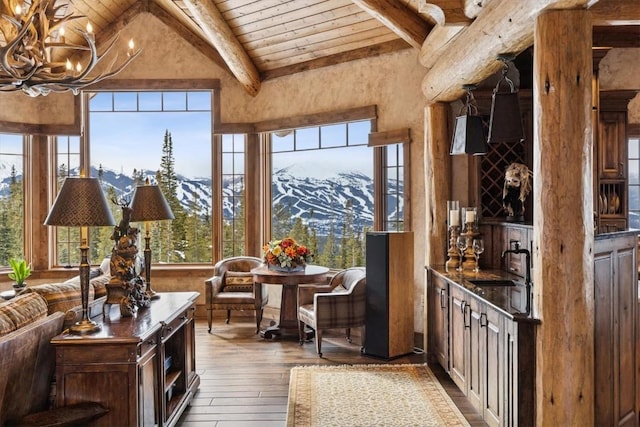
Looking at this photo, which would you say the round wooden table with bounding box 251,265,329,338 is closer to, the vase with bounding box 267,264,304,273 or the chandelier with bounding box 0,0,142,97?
the vase with bounding box 267,264,304,273

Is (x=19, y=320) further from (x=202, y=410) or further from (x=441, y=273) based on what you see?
(x=441, y=273)

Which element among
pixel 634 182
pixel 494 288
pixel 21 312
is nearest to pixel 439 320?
pixel 494 288

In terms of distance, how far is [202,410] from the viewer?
413 cm

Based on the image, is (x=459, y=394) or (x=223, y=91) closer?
(x=459, y=394)

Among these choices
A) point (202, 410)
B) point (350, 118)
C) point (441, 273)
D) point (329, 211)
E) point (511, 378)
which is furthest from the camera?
point (329, 211)

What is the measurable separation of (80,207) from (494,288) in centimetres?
281

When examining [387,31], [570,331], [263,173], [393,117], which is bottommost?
[570,331]

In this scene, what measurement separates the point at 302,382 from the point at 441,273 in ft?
4.96

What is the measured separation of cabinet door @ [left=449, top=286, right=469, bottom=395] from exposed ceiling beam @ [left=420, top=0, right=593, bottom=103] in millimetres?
1694

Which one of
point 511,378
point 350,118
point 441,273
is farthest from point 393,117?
point 511,378

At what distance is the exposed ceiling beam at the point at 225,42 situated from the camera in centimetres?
600

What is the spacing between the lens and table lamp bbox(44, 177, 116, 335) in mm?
2885

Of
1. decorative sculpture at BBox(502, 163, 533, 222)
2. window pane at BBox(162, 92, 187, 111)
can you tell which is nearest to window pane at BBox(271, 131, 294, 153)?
window pane at BBox(162, 92, 187, 111)

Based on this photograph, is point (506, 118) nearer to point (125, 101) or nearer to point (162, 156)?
point (162, 156)
